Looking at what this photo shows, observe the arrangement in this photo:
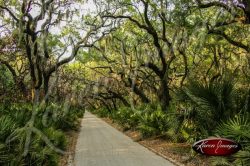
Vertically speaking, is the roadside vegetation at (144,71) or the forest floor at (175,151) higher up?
the roadside vegetation at (144,71)

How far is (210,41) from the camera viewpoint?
2619cm

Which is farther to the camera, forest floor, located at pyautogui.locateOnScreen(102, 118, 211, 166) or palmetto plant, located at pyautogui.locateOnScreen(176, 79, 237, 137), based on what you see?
forest floor, located at pyautogui.locateOnScreen(102, 118, 211, 166)

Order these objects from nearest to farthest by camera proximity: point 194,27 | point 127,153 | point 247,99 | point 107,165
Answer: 1. point 247,99
2. point 107,165
3. point 127,153
4. point 194,27

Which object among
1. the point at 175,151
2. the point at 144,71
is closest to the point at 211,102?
the point at 175,151

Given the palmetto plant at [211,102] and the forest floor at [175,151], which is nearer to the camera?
the palmetto plant at [211,102]

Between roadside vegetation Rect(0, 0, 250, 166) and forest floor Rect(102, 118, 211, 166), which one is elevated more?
roadside vegetation Rect(0, 0, 250, 166)

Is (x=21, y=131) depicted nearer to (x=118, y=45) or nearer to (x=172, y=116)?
(x=172, y=116)

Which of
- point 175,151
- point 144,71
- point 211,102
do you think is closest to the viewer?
point 211,102

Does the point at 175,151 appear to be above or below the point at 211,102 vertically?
below

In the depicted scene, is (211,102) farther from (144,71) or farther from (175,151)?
(144,71)

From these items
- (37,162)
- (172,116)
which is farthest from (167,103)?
(37,162)

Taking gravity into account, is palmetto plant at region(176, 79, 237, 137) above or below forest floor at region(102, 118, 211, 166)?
above

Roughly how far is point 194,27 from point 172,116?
7.37 meters

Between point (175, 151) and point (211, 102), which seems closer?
point (211, 102)
